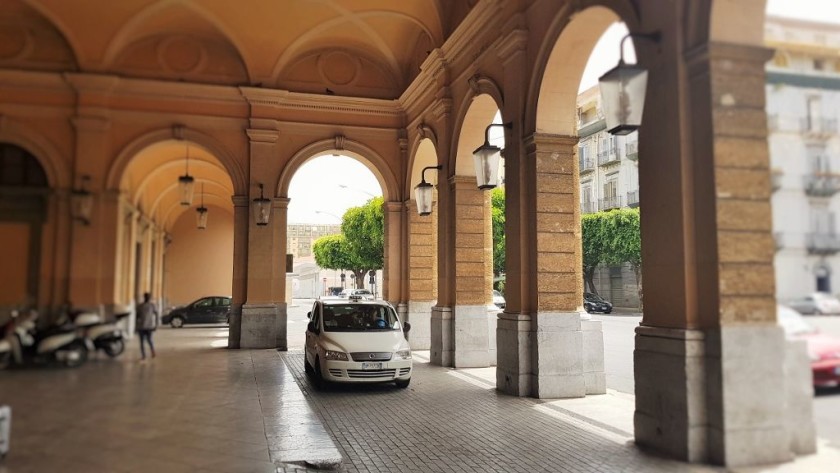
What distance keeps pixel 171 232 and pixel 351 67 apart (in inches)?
661

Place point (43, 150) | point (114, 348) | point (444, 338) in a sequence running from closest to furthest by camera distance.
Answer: point (444, 338)
point (114, 348)
point (43, 150)

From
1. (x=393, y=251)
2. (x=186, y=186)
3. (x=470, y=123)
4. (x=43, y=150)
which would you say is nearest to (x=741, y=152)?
(x=470, y=123)

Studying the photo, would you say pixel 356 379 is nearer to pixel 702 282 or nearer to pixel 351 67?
pixel 702 282

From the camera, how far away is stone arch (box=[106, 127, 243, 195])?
580 inches

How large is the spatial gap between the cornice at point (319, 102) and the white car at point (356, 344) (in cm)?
700

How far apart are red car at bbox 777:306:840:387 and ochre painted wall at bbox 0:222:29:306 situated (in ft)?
50.6

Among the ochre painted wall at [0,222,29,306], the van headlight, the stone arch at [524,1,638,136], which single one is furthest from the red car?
the ochre painted wall at [0,222,29,306]

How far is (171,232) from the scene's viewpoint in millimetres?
29328

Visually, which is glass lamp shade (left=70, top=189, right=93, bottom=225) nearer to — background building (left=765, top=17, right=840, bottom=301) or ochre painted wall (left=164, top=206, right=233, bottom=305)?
background building (left=765, top=17, right=840, bottom=301)

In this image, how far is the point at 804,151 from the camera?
5.23 m

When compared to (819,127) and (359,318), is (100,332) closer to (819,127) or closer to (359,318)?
(359,318)

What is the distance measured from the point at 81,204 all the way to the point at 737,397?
1379 cm

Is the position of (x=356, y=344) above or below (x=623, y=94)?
below

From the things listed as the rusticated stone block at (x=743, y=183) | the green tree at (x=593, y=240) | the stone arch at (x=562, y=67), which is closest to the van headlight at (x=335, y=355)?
the stone arch at (x=562, y=67)
